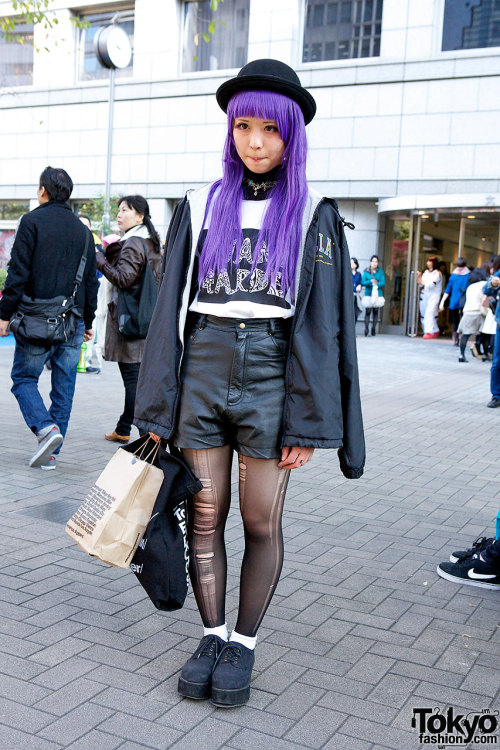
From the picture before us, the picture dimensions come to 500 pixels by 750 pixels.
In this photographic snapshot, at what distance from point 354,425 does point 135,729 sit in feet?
3.86

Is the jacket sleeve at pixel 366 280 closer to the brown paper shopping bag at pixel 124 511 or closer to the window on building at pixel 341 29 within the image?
the window on building at pixel 341 29

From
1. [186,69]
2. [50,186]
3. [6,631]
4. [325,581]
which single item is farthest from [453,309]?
[6,631]

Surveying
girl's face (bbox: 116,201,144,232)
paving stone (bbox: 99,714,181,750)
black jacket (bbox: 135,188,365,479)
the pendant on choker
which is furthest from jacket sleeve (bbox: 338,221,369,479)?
girl's face (bbox: 116,201,144,232)

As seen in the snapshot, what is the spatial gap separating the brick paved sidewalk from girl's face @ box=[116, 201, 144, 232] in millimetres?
1879

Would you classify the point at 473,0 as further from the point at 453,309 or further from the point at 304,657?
the point at 304,657

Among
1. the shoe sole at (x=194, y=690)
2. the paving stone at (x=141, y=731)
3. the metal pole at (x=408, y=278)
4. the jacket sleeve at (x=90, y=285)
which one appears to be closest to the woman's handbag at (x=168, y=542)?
the shoe sole at (x=194, y=690)

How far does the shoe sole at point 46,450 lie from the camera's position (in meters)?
5.70

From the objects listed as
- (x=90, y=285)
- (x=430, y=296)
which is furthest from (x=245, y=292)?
(x=430, y=296)

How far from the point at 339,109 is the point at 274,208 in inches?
761

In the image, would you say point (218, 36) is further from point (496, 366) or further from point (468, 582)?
point (468, 582)

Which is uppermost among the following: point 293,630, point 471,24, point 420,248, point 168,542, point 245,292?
point 471,24

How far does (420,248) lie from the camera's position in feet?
67.4

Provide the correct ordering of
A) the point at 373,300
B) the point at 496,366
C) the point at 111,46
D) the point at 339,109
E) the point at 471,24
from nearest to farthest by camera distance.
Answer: the point at 496,366, the point at 111,46, the point at 471,24, the point at 373,300, the point at 339,109

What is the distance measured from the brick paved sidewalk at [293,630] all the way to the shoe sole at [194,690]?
0.03 m
